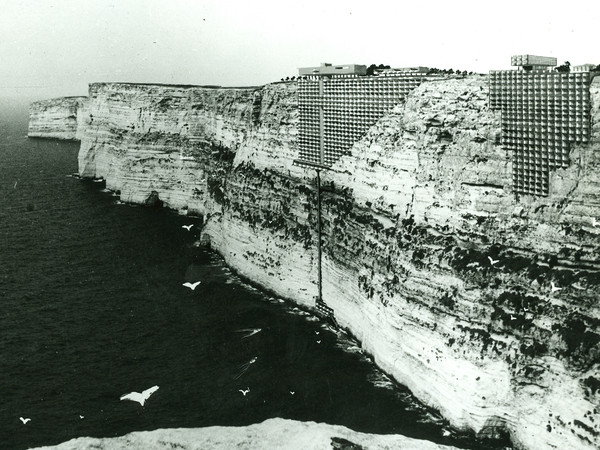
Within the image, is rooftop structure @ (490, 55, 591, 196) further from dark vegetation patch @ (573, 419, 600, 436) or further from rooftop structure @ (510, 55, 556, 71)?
dark vegetation patch @ (573, 419, 600, 436)

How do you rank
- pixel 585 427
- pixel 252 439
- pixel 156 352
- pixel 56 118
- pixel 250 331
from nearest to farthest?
1. pixel 252 439
2. pixel 585 427
3. pixel 156 352
4. pixel 250 331
5. pixel 56 118

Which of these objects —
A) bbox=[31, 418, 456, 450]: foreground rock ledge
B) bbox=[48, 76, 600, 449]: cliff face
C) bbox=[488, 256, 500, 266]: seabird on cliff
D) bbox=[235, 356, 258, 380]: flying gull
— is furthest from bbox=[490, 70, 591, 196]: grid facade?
bbox=[235, 356, 258, 380]: flying gull

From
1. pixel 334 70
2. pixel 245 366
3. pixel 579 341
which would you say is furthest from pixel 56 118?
pixel 579 341

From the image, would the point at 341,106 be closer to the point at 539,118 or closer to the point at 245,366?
the point at 539,118

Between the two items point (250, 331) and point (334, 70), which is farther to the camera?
point (334, 70)

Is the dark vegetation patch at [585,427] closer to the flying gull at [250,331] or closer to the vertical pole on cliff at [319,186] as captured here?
the flying gull at [250,331]

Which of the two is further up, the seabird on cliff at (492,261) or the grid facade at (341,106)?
the grid facade at (341,106)

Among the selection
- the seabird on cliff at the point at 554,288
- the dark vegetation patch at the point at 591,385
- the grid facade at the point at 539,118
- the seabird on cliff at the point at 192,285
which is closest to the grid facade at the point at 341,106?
the grid facade at the point at 539,118
